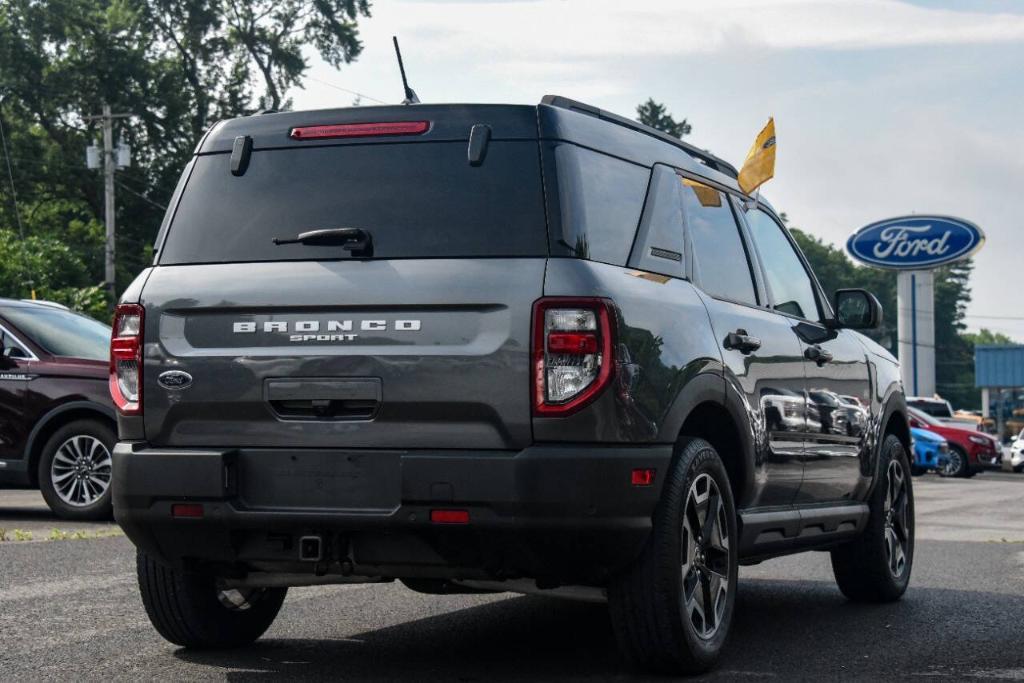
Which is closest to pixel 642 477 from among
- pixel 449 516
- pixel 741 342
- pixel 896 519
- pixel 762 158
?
pixel 449 516

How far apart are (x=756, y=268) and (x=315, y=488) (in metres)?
2.71

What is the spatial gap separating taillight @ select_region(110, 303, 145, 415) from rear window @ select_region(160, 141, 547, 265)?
0.81 feet

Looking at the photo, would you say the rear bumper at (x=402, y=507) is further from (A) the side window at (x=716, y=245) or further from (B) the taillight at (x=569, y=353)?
(A) the side window at (x=716, y=245)

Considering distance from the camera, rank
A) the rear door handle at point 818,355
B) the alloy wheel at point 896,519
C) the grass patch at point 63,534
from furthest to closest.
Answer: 1. the grass patch at point 63,534
2. the alloy wheel at point 896,519
3. the rear door handle at point 818,355

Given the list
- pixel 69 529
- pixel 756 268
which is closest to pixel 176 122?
pixel 69 529

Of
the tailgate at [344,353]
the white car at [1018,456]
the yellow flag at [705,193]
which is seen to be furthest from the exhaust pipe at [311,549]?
the white car at [1018,456]

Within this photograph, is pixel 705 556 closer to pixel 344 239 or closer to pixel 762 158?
pixel 344 239

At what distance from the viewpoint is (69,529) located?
1188cm

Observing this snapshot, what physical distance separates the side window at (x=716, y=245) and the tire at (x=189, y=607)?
228 centimetres

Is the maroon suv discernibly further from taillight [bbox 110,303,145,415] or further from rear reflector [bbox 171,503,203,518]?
rear reflector [bbox 171,503,203,518]

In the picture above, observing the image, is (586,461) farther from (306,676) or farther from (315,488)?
(306,676)

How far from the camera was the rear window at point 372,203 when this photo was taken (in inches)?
216

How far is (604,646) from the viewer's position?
6.68 m

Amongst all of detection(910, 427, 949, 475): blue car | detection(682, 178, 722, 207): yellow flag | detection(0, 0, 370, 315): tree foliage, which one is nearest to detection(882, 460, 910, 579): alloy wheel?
detection(682, 178, 722, 207): yellow flag
